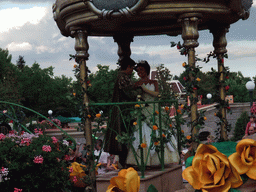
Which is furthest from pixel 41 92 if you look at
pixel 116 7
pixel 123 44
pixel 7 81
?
pixel 116 7

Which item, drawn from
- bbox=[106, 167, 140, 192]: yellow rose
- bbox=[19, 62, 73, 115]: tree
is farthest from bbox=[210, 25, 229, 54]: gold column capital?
bbox=[19, 62, 73, 115]: tree

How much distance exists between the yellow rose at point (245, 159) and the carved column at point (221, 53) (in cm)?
497

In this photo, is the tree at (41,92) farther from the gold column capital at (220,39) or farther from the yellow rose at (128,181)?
the yellow rose at (128,181)

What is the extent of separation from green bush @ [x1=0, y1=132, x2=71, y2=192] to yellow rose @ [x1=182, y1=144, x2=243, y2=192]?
421 centimetres

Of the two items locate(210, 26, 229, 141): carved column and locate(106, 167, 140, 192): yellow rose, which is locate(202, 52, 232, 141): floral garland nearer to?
locate(210, 26, 229, 141): carved column

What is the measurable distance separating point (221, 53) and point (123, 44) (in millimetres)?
1925

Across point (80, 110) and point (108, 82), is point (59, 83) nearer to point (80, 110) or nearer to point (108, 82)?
point (108, 82)

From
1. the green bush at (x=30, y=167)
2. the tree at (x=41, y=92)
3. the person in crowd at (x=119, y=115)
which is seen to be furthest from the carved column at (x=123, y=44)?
the tree at (x=41, y=92)

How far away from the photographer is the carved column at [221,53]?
5.86m

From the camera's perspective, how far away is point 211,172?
1005 millimetres

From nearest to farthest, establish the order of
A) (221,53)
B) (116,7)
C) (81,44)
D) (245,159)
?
1. (245,159)
2. (116,7)
3. (81,44)
4. (221,53)

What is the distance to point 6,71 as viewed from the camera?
42.4 m

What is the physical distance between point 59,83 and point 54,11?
4329 centimetres

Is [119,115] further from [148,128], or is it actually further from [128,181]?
[128,181]
